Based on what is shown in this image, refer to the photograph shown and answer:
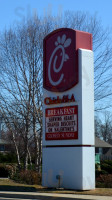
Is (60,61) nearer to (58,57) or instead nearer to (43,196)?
(58,57)

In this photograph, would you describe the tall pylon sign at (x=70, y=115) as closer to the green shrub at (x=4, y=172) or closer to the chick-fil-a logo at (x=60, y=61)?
the chick-fil-a logo at (x=60, y=61)

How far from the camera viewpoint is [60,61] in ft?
60.7

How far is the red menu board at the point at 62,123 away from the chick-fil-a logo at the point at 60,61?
1.03m

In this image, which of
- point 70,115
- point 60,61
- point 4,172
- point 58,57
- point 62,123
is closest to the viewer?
point 70,115

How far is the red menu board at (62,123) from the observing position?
17.5 metres

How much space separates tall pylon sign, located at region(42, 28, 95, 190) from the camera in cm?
1720

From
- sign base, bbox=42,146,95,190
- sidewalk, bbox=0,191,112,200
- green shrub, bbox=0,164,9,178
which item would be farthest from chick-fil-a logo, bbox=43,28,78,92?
green shrub, bbox=0,164,9,178

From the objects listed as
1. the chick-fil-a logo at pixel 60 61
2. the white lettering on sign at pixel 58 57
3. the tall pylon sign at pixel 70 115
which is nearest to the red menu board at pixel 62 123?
the tall pylon sign at pixel 70 115

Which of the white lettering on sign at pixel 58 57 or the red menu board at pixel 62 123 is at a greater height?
the white lettering on sign at pixel 58 57

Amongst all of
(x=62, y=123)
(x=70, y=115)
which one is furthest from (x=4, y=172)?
(x=70, y=115)

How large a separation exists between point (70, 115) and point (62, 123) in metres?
0.63

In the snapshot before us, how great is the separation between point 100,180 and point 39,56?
10059mm

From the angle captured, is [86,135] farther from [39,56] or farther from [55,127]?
[39,56]

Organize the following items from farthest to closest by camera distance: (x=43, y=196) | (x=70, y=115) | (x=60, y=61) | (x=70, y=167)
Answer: (x=60, y=61) < (x=70, y=115) < (x=70, y=167) < (x=43, y=196)
